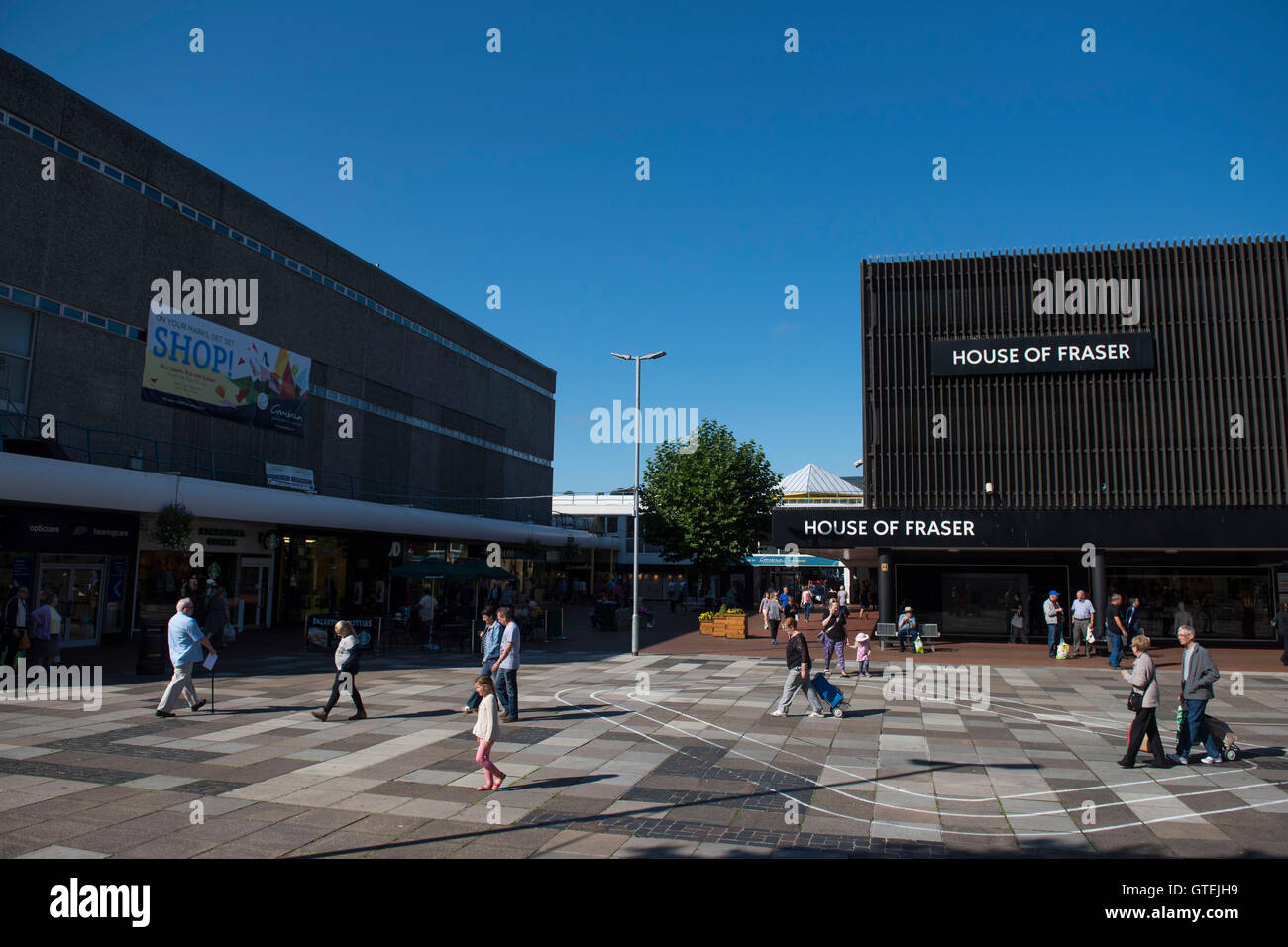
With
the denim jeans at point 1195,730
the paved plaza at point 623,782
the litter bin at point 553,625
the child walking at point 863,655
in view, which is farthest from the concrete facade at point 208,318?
the denim jeans at point 1195,730

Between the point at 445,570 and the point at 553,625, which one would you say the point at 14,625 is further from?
Result: the point at 553,625

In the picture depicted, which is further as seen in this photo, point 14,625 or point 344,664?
point 14,625

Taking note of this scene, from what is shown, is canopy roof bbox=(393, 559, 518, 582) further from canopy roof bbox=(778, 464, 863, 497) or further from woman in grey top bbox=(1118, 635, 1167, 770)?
canopy roof bbox=(778, 464, 863, 497)

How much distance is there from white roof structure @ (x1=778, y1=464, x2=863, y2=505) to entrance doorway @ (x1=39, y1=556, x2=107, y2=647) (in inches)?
1780

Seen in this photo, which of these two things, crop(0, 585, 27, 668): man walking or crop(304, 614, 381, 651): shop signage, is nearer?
crop(0, 585, 27, 668): man walking

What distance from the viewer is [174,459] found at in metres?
25.9

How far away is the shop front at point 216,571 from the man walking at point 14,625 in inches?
228

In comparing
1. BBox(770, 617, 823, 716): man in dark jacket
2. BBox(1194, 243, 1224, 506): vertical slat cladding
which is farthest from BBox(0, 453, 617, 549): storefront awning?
BBox(1194, 243, 1224, 506): vertical slat cladding

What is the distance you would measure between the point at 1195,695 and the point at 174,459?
27.2 meters

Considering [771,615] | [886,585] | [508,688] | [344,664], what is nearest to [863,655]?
[886,585]

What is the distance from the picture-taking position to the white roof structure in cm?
6141

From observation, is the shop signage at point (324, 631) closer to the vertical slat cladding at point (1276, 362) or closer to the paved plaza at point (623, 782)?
the paved plaza at point (623, 782)

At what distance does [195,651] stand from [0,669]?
19.1 feet

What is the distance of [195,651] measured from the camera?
12.5 metres
